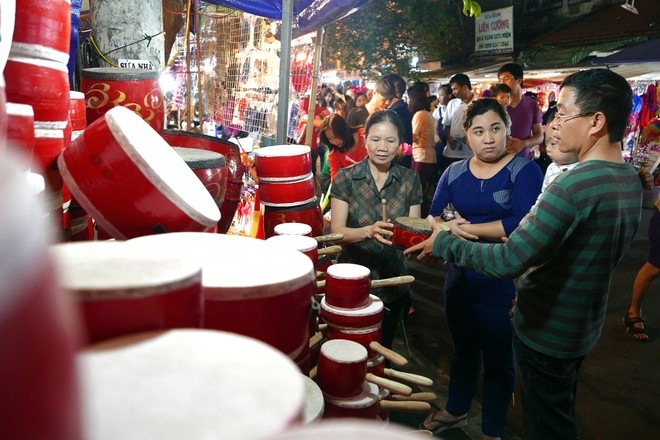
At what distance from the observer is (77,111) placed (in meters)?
2.13

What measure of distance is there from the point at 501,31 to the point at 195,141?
40.6 ft

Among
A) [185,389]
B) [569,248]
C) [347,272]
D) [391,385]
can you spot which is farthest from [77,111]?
[569,248]

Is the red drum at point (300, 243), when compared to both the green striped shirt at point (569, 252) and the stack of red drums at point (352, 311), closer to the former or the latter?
the stack of red drums at point (352, 311)

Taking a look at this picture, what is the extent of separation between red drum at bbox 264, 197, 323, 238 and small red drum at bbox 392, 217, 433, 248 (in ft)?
1.61

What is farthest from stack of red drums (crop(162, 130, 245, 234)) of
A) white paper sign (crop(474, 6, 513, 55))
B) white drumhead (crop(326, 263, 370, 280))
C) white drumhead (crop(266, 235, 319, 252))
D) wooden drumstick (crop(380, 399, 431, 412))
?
white paper sign (crop(474, 6, 513, 55))

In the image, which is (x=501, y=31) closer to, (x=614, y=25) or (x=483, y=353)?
(x=614, y=25)

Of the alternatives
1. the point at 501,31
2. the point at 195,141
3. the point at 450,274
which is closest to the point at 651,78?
the point at 501,31

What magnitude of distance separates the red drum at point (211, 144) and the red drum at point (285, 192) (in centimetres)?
18

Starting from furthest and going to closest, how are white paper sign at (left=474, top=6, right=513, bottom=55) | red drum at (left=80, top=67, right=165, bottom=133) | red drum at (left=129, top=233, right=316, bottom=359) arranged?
white paper sign at (left=474, top=6, right=513, bottom=55)
red drum at (left=80, top=67, right=165, bottom=133)
red drum at (left=129, top=233, right=316, bottom=359)

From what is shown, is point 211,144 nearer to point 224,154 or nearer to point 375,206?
point 224,154

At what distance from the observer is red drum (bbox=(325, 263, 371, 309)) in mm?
2119

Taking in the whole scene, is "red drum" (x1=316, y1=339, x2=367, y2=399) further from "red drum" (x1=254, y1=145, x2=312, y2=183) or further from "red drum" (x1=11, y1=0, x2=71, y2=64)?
"red drum" (x1=11, y1=0, x2=71, y2=64)

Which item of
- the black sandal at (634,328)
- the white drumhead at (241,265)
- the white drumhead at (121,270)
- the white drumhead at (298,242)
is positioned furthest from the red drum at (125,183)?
the black sandal at (634,328)

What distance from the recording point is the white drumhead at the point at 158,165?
1.37 meters
